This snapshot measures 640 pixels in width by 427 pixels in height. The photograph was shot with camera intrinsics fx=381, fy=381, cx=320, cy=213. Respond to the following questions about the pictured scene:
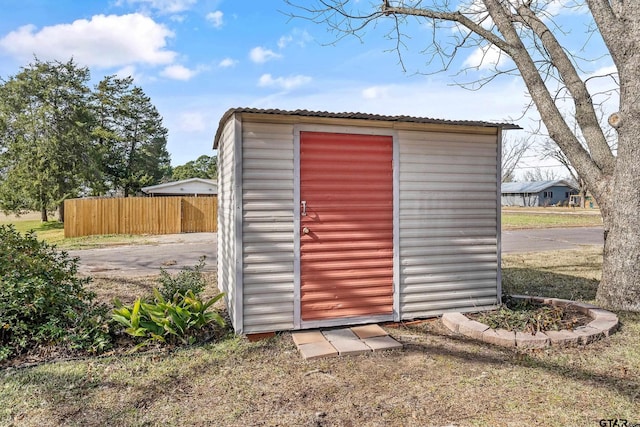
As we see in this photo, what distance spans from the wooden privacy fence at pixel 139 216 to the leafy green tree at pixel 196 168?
2185 cm

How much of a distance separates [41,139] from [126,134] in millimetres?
5914

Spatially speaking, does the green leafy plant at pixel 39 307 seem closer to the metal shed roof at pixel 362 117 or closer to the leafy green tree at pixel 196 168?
the metal shed roof at pixel 362 117

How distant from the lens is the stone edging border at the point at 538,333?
3.09 metres

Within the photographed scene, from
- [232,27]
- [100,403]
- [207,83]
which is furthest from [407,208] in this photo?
[207,83]

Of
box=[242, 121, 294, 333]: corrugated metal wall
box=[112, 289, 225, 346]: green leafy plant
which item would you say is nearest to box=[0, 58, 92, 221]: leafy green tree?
box=[112, 289, 225, 346]: green leafy plant

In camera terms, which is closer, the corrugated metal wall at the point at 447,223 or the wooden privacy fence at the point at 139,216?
the corrugated metal wall at the point at 447,223

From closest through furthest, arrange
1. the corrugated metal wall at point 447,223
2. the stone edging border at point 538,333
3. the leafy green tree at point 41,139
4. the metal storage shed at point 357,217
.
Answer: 1. the stone edging border at point 538,333
2. the metal storage shed at point 357,217
3. the corrugated metal wall at point 447,223
4. the leafy green tree at point 41,139

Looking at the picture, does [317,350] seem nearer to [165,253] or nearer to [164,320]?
[164,320]

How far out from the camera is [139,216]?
1503 cm

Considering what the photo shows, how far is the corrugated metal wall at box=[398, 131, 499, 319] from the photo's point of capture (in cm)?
380

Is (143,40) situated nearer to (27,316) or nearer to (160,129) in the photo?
(27,316)

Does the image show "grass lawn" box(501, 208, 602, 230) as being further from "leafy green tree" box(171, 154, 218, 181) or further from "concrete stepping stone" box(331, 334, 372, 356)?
"leafy green tree" box(171, 154, 218, 181)

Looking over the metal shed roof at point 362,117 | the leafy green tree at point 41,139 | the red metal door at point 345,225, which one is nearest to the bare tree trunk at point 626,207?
the metal shed roof at point 362,117

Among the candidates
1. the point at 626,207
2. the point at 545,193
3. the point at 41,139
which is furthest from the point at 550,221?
the point at 545,193
